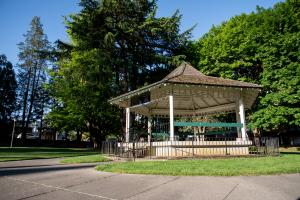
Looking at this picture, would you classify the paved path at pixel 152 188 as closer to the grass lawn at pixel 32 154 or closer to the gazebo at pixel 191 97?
the gazebo at pixel 191 97

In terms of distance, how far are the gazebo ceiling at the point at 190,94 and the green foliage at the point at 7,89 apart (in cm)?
4320

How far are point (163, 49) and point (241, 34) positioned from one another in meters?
8.80

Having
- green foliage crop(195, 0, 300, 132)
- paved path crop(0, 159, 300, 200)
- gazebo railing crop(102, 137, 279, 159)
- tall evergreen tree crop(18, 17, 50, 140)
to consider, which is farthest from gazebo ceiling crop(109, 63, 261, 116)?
tall evergreen tree crop(18, 17, 50, 140)

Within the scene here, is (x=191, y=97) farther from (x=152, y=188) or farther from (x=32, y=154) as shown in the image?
(x=152, y=188)

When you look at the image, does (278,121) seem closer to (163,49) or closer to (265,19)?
(265,19)

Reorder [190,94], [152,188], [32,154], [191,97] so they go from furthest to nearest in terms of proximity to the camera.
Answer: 1. [191,97]
2. [32,154]
3. [190,94]
4. [152,188]

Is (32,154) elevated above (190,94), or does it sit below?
below

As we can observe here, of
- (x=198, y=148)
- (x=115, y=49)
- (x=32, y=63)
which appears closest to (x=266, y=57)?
(x=115, y=49)

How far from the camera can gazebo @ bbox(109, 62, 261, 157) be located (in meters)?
14.6

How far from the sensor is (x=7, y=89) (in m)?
55.9

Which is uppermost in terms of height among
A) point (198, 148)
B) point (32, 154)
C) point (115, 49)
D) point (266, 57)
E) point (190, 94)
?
point (115, 49)

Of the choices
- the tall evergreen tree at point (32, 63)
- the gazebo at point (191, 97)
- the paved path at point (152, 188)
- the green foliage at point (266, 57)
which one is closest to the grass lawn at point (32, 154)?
the gazebo at point (191, 97)

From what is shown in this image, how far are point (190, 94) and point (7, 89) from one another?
164 feet

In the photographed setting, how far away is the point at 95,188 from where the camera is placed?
6516 mm
